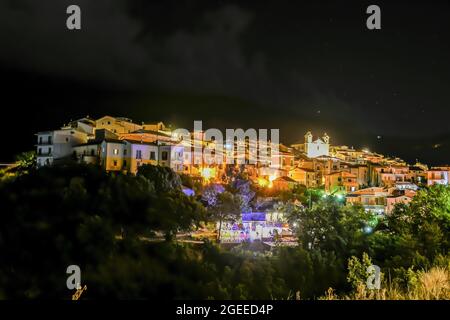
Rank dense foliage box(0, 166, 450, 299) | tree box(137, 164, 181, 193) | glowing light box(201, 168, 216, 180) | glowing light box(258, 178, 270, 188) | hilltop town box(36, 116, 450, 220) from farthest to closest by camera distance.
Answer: glowing light box(258, 178, 270, 188), glowing light box(201, 168, 216, 180), hilltop town box(36, 116, 450, 220), tree box(137, 164, 181, 193), dense foliage box(0, 166, 450, 299)

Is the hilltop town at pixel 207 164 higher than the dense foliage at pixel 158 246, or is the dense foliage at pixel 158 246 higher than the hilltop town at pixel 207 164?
the hilltop town at pixel 207 164

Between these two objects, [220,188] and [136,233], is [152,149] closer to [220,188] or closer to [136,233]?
[220,188]

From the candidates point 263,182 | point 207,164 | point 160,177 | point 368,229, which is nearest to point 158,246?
point 160,177

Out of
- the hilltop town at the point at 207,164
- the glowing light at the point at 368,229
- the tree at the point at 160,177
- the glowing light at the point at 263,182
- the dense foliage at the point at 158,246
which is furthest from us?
the glowing light at the point at 263,182

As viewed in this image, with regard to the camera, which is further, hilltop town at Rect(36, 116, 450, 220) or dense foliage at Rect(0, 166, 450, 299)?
hilltop town at Rect(36, 116, 450, 220)

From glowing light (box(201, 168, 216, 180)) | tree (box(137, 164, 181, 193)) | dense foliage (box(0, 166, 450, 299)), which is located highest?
glowing light (box(201, 168, 216, 180))

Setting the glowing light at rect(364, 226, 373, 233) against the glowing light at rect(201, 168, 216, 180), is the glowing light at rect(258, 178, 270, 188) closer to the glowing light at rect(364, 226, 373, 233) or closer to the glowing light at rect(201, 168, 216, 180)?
the glowing light at rect(201, 168, 216, 180)

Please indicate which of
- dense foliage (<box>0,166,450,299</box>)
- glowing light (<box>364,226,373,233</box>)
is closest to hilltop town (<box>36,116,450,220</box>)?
dense foliage (<box>0,166,450,299</box>)

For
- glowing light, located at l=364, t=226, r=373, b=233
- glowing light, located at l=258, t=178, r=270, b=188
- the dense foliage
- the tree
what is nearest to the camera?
the dense foliage

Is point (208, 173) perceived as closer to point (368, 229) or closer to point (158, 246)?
point (368, 229)

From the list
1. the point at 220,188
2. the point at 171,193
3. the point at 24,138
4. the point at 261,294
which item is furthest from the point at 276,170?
the point at 24,138

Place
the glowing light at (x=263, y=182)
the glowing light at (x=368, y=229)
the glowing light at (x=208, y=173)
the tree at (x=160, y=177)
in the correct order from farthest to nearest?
1. the glowing light at (x=263, y=182)
2. the glowing light at (x=208, y=173)
3. the tree at (x=160, y=177)
4. the glowing light at (x=368, y=229)

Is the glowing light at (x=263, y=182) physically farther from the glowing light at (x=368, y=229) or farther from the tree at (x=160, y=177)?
the glowing light at (x=368, y=229)

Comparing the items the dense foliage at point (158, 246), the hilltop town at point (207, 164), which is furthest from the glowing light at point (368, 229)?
the hilltop town at point (207, 164)
